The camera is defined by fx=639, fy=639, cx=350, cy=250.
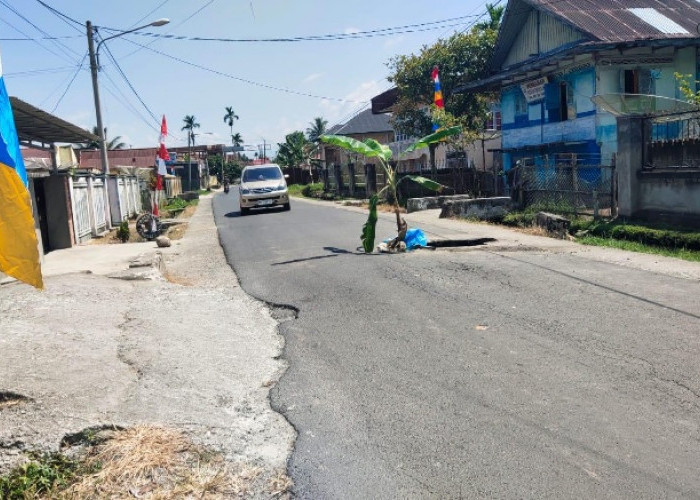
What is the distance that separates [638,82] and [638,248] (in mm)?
13010

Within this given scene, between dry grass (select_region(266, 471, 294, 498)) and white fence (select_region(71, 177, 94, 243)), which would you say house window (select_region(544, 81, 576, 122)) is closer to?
white fence (select_region(71, 177, 94, 243))

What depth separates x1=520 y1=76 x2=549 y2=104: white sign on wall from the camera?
81.0ft

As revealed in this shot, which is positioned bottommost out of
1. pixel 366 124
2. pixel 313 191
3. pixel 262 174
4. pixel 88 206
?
pixel 313 191

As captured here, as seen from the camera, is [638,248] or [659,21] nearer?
[638,248]

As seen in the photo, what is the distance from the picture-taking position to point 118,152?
64.5m

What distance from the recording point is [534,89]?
25406 millimetres

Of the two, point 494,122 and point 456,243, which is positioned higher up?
point 494,122

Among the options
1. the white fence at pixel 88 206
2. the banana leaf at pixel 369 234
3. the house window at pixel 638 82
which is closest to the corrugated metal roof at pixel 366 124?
the house window at pixel 638 82

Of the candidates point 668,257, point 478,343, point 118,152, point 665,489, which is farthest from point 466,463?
point 118,152

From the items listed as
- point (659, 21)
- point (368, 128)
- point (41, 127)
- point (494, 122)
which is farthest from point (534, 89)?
point (368, 128)

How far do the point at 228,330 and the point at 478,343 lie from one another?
2.58m

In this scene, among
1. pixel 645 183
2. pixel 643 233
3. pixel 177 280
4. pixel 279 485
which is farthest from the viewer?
pixel 645 183

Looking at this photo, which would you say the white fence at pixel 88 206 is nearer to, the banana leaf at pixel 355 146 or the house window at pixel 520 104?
the banana leaf at pixel 355 146

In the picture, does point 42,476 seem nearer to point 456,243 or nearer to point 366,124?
point 456,243
